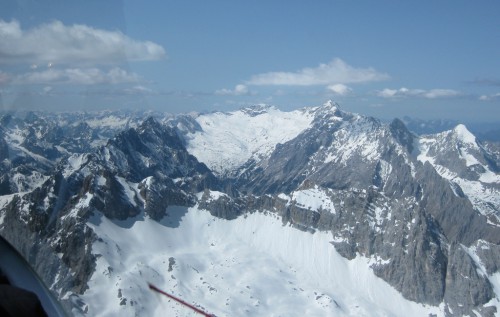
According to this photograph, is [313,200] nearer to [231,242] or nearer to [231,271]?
[231,242]

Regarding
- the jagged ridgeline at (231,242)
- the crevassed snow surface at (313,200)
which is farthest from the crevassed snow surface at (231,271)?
the crevassed snow surface at (313,200)

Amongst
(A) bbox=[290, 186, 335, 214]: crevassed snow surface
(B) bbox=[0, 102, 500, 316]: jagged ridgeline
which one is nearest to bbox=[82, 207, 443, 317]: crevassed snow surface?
(B) bbox=[0, 102, 500, 316]: jagged ridgeline

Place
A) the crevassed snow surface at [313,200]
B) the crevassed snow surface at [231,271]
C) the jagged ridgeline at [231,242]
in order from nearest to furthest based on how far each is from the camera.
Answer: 1. the crevassed snow surface at [231,271]
2. the jagged ridgeline at [231,242]
3. the crevassed snow surface at [313,200]

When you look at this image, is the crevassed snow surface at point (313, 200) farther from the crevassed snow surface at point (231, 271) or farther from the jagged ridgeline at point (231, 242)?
the crevassed snow surface at point (231, 271)

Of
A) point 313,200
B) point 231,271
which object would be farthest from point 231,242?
point 313,200

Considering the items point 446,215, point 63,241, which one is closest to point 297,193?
point 63,241

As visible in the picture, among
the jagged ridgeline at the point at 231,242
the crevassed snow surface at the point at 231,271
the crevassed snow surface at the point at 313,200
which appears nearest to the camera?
the crevassed snow surface at the point at 231,271

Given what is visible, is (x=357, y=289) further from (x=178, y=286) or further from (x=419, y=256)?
(x=178, y=286)

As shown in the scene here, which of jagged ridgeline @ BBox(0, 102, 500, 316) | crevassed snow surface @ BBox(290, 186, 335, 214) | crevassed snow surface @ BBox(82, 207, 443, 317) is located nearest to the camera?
crevassed snow surface @ BBox(82, 207, 443, 317)

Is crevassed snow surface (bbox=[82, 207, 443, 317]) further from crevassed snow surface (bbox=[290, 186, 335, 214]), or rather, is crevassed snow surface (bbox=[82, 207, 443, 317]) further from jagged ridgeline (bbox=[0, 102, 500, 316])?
crevassed snow surface (bbox=[290, 186, 335, 214])
